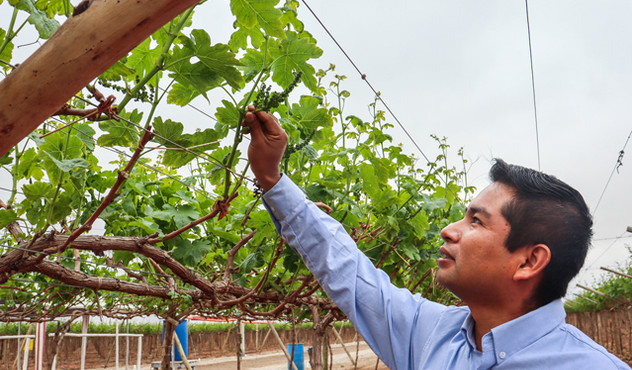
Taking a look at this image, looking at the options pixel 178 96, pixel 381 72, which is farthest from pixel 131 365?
pixel 178 96

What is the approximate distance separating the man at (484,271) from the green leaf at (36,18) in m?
0.71

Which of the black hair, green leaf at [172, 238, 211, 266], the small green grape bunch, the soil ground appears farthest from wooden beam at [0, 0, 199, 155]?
the soil ground

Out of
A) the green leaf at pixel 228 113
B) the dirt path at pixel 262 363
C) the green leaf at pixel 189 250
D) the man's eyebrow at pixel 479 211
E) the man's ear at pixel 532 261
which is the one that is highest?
the green leaf at pixel 228 113

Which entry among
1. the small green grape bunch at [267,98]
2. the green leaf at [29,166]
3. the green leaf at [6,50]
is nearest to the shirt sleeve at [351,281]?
the small green grape bunch at [267,98]

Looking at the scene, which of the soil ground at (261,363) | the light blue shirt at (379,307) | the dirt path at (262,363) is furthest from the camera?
the dirt path at (262,363)

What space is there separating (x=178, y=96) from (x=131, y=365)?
69.0 feet

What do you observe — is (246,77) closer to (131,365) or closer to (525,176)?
(525,176)

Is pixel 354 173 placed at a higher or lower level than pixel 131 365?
higher

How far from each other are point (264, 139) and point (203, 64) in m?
0.32

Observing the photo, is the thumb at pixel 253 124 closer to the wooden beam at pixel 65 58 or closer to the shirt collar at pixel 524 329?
the wooden beam at pixel 65 58

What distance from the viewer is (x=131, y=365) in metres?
20.3

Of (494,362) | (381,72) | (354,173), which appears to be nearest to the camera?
(494,362)

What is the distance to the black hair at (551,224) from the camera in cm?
142

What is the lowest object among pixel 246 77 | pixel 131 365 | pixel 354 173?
pixel 131 365
